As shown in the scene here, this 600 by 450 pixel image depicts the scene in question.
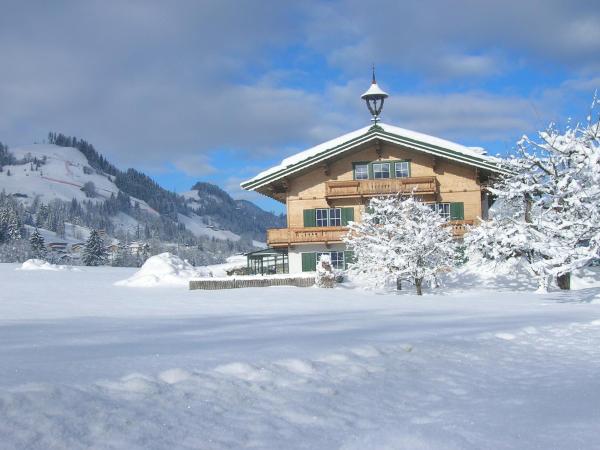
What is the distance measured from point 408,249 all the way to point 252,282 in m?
7.53

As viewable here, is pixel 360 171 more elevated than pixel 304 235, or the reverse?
pixel 360 171

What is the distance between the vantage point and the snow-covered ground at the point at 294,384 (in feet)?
15.1

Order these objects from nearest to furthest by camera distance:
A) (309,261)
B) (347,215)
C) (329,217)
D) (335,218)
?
(309,261) → (347,215) → (335,218) → (329,217)

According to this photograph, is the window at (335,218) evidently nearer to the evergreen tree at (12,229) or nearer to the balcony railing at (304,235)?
the balcony railing at (304,235)

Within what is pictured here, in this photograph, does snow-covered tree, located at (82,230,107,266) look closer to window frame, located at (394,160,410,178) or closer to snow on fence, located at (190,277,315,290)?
window frame, located at (394,160,410,178)

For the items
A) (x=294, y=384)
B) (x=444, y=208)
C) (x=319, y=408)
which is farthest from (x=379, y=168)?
(x=319, y=408)

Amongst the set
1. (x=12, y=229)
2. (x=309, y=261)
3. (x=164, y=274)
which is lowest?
(x=164, y=274)

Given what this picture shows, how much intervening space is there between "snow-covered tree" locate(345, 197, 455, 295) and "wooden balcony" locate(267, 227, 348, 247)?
665 centimetres

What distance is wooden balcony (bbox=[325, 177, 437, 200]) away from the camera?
31547 mm

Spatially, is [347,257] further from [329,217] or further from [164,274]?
[164,274]

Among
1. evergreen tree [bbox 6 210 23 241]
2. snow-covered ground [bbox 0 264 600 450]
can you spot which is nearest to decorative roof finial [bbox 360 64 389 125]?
snow-covered ground [bbox 0 264 600 450]

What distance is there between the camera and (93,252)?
3644 inches

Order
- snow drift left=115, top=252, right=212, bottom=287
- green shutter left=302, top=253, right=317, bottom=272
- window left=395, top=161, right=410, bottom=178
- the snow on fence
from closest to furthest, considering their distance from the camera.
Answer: the snow on fence → snow drift left=115, top=252, right=212, bottom=287 → green shutter left=302, top=253, right=317, bottom=272 → window left=395, top=161, right=410, bottom=178

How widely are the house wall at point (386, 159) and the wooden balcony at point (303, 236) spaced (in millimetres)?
1531
